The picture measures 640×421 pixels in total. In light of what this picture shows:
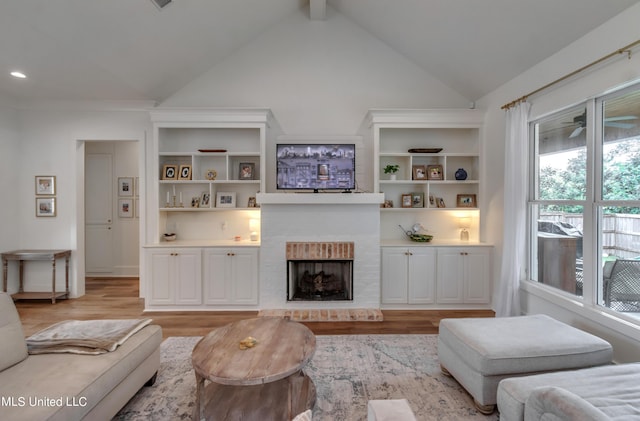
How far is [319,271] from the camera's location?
412 cm

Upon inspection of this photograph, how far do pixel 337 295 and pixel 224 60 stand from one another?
3.66m

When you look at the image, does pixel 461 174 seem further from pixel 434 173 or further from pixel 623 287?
pixel 623 287

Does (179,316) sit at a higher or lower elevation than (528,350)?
lower

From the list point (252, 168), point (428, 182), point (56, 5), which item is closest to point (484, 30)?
point (428, 182)

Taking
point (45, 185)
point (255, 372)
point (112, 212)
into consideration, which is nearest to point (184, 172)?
point (45, 185)

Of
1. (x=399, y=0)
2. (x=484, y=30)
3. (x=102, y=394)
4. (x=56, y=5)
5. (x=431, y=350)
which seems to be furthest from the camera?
(x=399, y=0)

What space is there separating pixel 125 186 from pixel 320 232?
4.21 meters

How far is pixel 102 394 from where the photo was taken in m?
1.65

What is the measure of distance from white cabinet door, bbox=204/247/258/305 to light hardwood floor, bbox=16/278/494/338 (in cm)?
18

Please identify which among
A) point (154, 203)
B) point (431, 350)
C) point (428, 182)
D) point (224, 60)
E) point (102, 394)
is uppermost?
point (224, 60)

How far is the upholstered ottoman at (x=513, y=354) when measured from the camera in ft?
6.22

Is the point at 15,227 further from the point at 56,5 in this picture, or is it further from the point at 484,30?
the point at 484,30

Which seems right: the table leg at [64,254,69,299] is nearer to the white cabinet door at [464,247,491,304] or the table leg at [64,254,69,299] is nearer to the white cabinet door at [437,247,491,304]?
the white cabinet door at [437,247,491,304]

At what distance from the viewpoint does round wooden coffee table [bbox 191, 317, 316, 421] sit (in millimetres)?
1676
